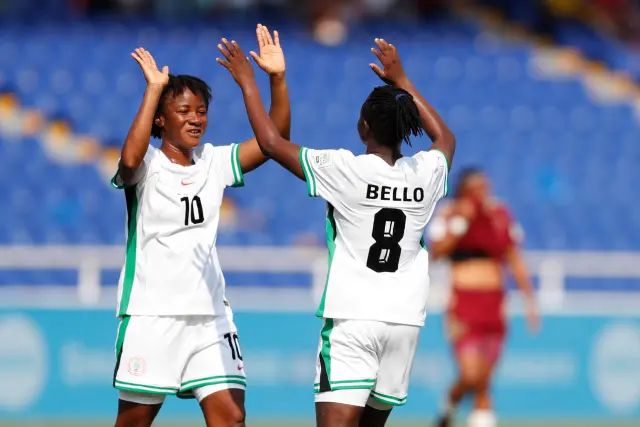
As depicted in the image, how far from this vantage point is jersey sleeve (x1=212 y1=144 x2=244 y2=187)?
6.24 meters

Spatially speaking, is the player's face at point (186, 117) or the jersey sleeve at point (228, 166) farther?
the jersey sleeve at point (228, 166)

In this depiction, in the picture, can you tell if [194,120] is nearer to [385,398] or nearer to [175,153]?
[175,153]

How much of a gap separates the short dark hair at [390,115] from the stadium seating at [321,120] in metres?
9.54

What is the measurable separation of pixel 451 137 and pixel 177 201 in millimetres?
1438

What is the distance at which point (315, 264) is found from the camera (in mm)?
12570

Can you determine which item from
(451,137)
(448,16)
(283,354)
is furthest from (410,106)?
(448,16)

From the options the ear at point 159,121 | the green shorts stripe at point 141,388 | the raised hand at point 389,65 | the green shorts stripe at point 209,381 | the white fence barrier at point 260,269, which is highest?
the raised hand at point 389,65

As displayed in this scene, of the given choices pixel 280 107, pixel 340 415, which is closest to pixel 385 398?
pixel 340 415

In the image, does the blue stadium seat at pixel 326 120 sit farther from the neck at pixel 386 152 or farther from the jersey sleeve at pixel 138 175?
the neck at pixel 386 152

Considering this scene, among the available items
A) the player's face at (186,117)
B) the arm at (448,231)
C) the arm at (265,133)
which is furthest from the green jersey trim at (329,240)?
the arm at (448,231)

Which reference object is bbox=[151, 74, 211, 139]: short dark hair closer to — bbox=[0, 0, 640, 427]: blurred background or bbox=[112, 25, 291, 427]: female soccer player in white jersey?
bbox=[112, 25, 291, 427]: female soccer player in white jersey

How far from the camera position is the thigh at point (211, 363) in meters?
5.99

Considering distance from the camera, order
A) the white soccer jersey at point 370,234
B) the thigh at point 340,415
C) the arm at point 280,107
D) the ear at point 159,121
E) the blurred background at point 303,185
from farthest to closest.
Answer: the blurred background at point 303,185 < the ear at point 159,121 < the arm at point 280,107 < the white soccer jersey at point 370,234 < the thigh at point 340,415

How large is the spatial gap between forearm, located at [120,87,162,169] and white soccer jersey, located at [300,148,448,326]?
76cm
